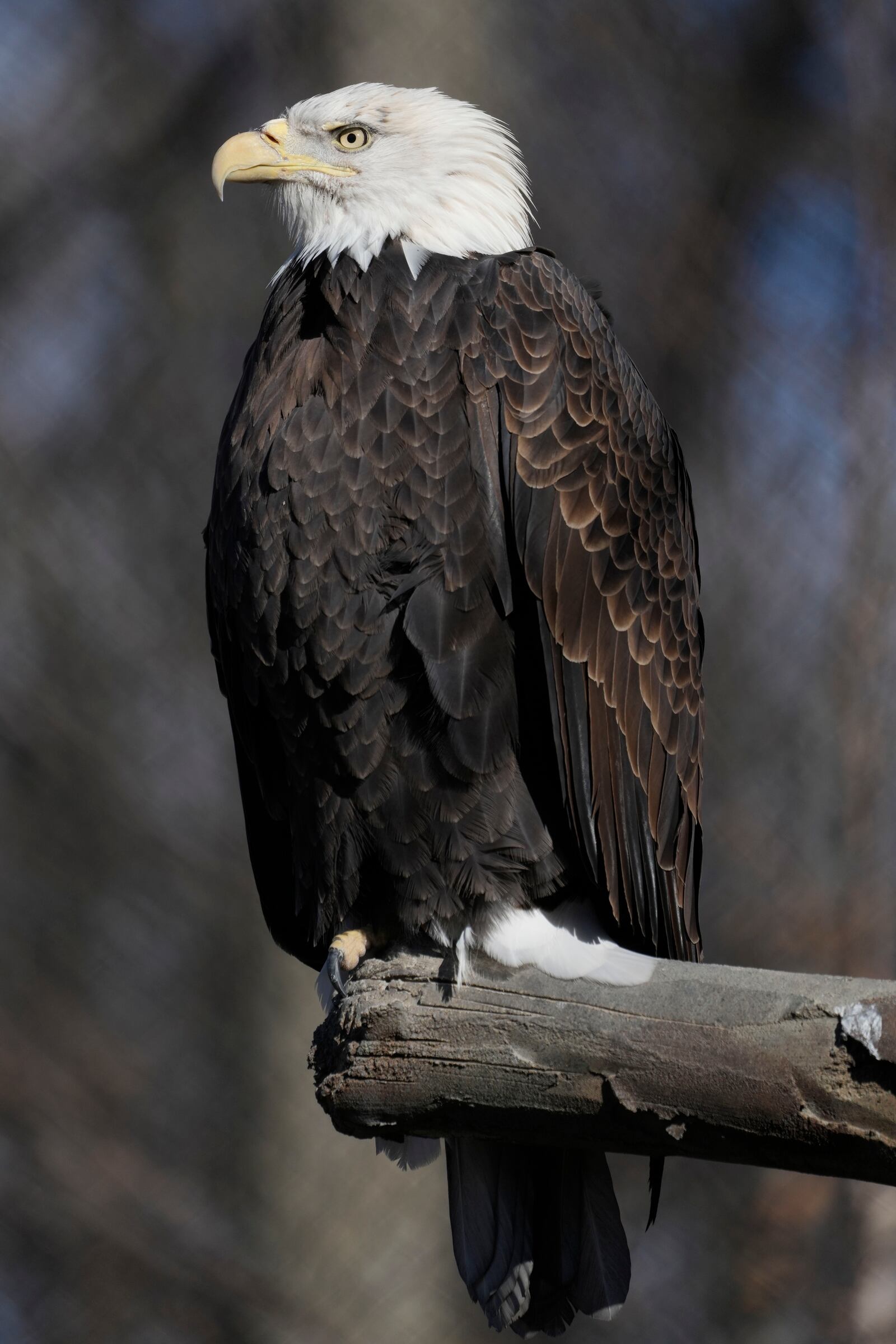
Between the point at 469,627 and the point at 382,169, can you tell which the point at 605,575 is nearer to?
the point at 469,627

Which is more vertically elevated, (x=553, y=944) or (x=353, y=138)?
(x=353, y=138)

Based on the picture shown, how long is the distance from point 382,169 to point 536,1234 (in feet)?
5.89

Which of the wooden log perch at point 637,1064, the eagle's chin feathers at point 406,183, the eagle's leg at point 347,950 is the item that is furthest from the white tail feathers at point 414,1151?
the eagle's chin feathers at point 406,183

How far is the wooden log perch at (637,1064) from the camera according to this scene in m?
1.49

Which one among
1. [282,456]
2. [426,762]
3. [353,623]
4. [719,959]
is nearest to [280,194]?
[282,456]

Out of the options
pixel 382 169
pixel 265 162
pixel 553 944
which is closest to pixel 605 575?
pixel 553 944

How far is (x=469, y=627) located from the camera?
6.65 feet

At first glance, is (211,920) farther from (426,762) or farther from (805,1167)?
(805,1167)

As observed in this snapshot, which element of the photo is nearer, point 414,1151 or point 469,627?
point 469,627

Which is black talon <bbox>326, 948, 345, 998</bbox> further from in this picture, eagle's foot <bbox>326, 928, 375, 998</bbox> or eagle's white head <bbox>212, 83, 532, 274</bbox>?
eagle's white head <bbox>212, 83, 532, 274</bbox>

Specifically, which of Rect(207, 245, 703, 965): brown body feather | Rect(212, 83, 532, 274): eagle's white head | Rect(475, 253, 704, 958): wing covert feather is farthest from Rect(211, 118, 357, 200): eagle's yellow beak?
Rect(475, 253, 704, 958): wing covert feather

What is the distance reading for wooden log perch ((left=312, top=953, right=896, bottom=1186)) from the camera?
4.89ft

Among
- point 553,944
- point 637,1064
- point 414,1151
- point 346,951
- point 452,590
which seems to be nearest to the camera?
point 637,1064

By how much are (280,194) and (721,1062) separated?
66.7 inches
